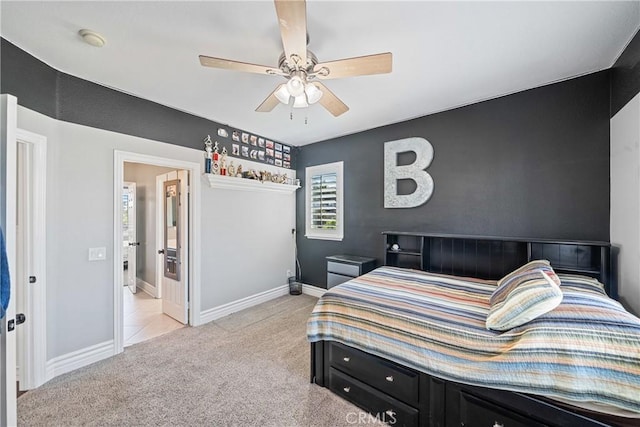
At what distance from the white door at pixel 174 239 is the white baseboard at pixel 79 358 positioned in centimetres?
88

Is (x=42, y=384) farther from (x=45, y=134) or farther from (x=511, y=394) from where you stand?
(x=511, y=394)

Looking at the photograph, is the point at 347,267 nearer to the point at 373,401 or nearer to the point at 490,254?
the point at 490,254

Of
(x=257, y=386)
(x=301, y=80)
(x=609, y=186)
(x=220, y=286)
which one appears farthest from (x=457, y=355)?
(x=220, y=286)

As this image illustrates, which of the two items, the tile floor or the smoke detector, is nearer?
the smoke detector

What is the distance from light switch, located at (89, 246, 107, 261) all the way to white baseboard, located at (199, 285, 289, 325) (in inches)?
53.5

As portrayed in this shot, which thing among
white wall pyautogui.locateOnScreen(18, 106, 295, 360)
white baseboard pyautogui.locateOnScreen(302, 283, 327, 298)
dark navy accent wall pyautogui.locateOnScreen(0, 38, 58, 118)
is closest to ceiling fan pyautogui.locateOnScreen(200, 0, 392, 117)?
dark navy accent wall pyautogui.locateOnScreen(0, 38, 58, 118)

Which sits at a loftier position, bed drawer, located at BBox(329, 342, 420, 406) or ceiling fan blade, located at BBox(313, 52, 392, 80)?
ceiling fan blade, located at BBox(313, 52, 392, 80)

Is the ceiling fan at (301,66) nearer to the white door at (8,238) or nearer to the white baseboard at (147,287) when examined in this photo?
the white door at (8,238)

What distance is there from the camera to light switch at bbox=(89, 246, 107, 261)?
8.29ft

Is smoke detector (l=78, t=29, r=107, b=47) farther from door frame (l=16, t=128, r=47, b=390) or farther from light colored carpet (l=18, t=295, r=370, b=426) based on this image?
light colored carpet (l=18, t=295, r=370, b=426)

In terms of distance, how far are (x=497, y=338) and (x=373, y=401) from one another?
1.01 meters

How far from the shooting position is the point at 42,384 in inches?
85.0

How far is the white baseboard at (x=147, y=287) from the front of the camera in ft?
15.1

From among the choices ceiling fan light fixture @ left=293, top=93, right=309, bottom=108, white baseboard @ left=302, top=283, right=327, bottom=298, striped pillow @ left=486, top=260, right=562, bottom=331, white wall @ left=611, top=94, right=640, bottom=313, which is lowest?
white baseboard @ left=302, top=283, right=327, bottom=298
